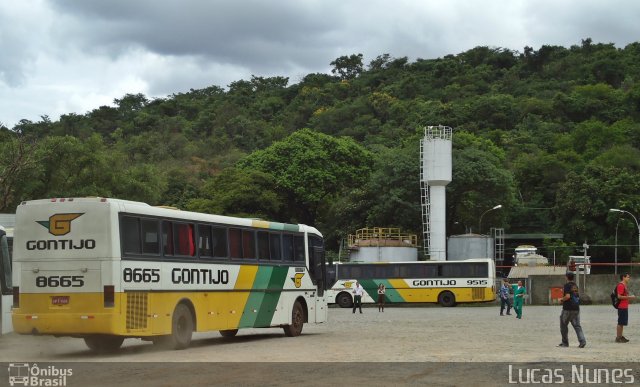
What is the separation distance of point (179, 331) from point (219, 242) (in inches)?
114

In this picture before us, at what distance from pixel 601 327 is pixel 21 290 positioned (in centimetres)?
1815

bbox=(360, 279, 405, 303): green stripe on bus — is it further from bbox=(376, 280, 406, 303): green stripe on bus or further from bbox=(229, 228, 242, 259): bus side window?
bbox=(229, 228, 242, 259): bus side window

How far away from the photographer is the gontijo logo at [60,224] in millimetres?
19078

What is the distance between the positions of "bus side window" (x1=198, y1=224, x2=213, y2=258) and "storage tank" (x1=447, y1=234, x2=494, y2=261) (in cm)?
4845

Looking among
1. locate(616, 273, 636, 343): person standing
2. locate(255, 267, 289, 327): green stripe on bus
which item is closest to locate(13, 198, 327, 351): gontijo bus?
locate(255, 267, 289, 327): green stripe on bus

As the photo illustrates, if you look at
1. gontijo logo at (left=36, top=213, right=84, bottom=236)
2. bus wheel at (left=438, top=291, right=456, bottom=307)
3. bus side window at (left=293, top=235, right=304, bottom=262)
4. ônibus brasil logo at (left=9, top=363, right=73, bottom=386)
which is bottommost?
bus wheel at (left=438, top=291, right=456, bottom=307)

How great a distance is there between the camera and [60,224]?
1917 cm

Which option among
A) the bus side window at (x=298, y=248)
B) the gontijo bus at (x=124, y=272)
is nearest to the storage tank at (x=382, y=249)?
the bus side window at (x=298, y=248)

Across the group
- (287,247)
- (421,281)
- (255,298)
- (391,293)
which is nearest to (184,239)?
(255,298)

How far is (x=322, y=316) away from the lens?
1109 inches

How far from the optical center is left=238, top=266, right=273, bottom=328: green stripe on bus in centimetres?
2406

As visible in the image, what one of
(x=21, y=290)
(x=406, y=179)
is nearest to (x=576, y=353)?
(x=21, y=290)

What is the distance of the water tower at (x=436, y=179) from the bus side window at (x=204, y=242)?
150 ft

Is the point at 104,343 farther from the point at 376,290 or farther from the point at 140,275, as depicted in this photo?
the point at 376,290
